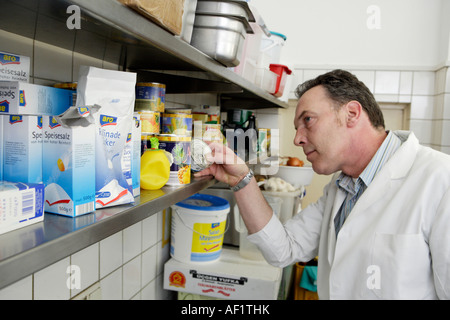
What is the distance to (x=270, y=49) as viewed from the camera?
2.14 metres

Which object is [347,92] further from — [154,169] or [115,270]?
[115,270]

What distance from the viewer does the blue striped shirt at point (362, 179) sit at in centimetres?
141

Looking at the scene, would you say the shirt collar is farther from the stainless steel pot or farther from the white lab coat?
the stainless steel pot

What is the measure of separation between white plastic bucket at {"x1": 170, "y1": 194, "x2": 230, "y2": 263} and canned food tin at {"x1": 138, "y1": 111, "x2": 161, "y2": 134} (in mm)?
781

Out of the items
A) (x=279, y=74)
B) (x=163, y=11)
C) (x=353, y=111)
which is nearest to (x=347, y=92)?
(x=353, y=111)

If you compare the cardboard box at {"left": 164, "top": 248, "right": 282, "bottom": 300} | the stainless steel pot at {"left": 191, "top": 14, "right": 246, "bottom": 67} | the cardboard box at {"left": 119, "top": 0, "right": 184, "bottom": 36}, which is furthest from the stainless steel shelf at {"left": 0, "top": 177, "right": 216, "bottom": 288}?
the cardboard box at {"left": 164, "top": 248, "right": 282, "bottom": 300}

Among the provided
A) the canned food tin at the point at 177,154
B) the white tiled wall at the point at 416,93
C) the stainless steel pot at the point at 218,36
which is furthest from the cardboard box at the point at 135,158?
the white tiled wall at the point at 416,93

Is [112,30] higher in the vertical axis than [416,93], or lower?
lower

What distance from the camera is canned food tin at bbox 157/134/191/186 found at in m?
0.97

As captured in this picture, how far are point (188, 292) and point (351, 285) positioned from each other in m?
0.78

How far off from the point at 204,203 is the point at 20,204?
1339 millimetres

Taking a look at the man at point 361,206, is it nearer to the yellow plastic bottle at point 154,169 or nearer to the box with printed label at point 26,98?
the yellow plastic bottle at point 154,169
